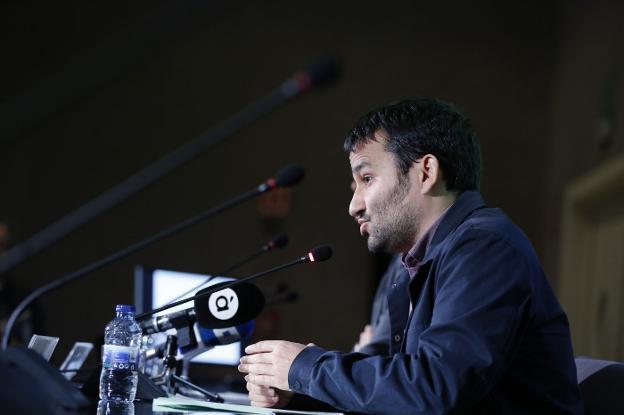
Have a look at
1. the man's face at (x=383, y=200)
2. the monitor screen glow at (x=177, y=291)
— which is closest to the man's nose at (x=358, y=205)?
the man's face at (x=383, y=200)

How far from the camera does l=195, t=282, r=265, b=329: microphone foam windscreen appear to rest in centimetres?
176

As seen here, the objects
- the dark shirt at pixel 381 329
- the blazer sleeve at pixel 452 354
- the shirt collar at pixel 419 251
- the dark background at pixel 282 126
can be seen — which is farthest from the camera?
the dark background at pixel 282 126

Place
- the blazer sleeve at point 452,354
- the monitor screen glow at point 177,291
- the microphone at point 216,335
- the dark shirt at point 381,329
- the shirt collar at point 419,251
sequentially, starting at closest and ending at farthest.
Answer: the blazer sleeve at point 452,354, the shirt collar at point 419,251, the microphone at point 216,335, the dark shirt at point 381,329, the monitor screen glow at point 177,291

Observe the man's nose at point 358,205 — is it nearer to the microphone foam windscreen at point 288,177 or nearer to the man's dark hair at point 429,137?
the man's dark hair at point 429,137

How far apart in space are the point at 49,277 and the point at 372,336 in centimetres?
382

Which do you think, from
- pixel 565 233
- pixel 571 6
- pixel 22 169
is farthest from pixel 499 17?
pixel 22 169

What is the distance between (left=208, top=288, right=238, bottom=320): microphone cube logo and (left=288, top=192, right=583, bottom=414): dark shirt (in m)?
0.32

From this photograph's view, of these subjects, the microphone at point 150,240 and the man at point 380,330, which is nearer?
the microphone at point 150,240

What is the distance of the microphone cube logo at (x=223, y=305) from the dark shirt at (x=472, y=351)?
324 mm

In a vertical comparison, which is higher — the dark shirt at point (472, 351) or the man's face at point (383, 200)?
the man's face at point (383, 200)

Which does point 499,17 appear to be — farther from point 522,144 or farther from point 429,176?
point 429,176

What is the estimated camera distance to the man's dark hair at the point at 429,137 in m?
1.71

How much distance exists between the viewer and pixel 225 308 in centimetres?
176

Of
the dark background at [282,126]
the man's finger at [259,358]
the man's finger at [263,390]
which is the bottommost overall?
the man's finger at [263,390]
